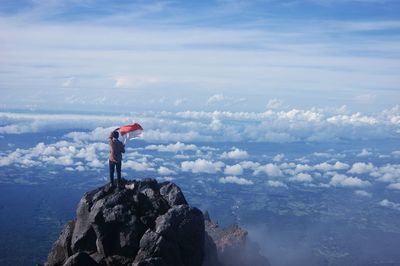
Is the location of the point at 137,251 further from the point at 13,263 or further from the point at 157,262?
the point at 13,263

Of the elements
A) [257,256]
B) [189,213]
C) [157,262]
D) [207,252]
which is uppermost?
[189,213]

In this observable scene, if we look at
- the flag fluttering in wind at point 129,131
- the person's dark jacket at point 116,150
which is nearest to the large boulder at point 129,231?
the person's dark jacket at point 116,150

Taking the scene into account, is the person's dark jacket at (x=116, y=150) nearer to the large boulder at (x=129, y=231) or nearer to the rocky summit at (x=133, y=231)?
the rocky summit at (x=133, y=231)

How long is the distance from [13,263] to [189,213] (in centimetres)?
16655

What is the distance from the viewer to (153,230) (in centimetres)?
5172

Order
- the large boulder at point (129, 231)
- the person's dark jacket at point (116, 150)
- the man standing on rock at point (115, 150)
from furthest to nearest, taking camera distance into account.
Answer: the person's dark jacket at point (116, 150) → the man standing on rock at point (115, 150) → the large boulder at point (129, 231)

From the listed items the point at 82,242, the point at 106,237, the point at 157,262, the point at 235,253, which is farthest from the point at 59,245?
the point at 235,253

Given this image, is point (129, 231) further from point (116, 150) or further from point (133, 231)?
point (116, 150)

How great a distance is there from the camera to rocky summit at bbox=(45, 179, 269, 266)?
49.9 meters

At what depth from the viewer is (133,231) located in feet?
171

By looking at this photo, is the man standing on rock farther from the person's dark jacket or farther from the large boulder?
the large boulder

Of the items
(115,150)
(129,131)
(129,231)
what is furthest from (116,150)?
(129,231)

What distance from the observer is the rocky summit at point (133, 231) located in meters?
49.9

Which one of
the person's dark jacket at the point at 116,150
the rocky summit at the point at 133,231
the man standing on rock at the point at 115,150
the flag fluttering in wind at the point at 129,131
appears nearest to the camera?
the rocky summit at the point at 133,231
